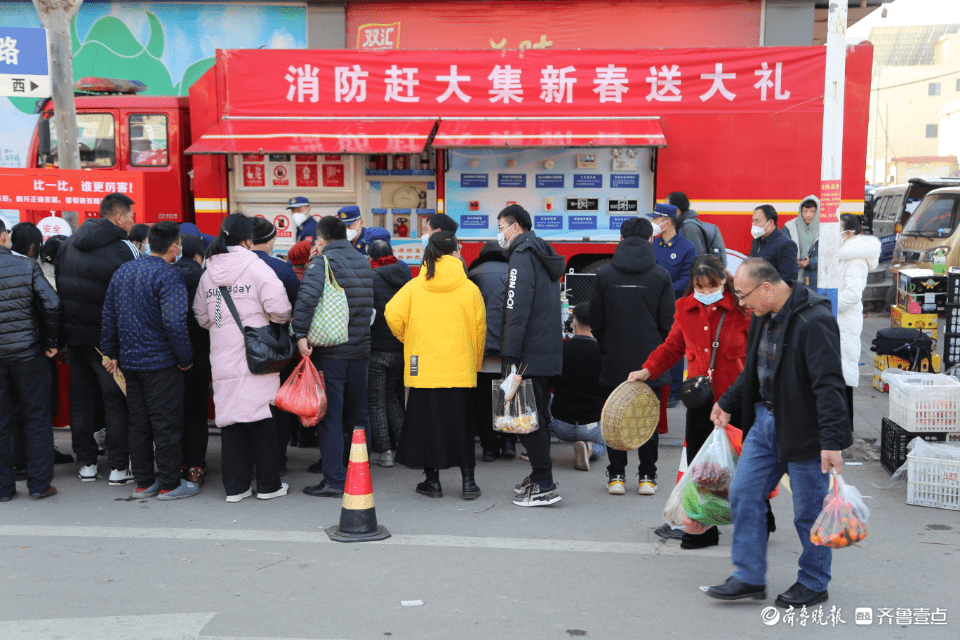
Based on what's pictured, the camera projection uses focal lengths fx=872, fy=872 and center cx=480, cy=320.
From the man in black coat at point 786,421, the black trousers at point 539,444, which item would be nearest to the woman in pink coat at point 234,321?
the black trousers at point 539,444

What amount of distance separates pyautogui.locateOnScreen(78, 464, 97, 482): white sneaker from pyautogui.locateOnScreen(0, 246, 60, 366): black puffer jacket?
970mm

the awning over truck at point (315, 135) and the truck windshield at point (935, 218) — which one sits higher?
the awning over truck at point (315, 135)

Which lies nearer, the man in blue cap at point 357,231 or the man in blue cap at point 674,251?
the man in blue cap at point 357,231

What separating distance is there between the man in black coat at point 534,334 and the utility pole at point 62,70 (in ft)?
17.5

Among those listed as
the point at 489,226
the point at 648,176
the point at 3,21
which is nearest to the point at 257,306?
the point at 489,226

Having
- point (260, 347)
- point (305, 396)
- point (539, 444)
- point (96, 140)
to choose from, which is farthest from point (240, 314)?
point (96, 140)

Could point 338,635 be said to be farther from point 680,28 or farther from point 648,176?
point 680,28

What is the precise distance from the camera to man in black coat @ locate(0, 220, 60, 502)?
5785 mm

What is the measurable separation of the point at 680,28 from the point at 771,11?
61.2 inches

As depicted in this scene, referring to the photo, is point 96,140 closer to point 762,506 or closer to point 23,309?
point 23,309

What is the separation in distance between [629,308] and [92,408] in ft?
12.9

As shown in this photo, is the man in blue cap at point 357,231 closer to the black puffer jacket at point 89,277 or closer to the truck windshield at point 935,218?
the black puffer jacket at point 89,277

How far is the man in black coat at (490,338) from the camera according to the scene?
585 centimetres

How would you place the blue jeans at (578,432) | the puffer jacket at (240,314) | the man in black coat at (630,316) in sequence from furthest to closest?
1. the blue jeans at (578,432)
2. the man in black coat at (630,316)
3. the puffer jacket at (240,314)
